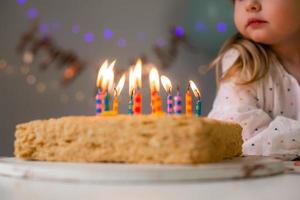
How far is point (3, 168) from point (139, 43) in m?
1.63

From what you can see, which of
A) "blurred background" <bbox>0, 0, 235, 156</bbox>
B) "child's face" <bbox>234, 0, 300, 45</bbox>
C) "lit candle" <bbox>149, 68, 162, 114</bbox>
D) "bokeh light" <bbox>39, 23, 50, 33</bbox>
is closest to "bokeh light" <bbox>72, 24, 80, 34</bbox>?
"blurred background" <bbox>0, 0, 235, 156</bbox>

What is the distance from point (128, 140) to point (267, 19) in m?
0.94

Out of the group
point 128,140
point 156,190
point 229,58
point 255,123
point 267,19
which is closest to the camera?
point 156,190

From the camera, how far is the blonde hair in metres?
1.55

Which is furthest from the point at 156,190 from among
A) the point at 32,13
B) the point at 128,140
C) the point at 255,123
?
the point at 32,13

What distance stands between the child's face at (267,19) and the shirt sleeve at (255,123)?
0.59 feet

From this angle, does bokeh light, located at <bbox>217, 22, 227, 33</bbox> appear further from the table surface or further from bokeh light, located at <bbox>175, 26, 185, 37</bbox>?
the table surface

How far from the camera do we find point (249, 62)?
1.58 metres

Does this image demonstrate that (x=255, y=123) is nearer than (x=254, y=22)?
Yes

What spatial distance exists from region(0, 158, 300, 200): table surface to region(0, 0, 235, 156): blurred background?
1.60 metres

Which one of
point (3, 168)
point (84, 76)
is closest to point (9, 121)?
point (84, 76)

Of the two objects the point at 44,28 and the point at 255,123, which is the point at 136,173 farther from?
the point at 44,28

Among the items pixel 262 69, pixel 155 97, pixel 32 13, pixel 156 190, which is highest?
pixel 32 13

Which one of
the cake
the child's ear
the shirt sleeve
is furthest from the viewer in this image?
the child's ear
